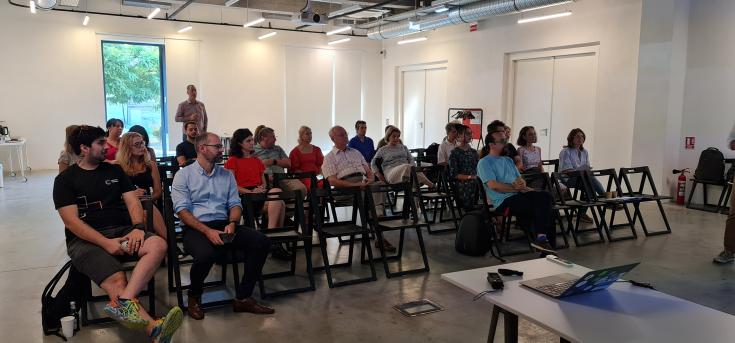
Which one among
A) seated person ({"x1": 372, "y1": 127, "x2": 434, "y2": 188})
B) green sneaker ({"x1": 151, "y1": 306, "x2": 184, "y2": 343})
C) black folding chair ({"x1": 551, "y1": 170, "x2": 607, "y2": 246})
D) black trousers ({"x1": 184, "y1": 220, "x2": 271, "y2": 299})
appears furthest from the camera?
seated person ({"x1": 372, "y1": 127, "x2": 434, "y2": 188})

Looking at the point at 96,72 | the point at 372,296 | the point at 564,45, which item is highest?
the point at 564,45

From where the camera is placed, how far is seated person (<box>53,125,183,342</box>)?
2.91 m

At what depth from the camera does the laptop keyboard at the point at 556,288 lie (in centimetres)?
215

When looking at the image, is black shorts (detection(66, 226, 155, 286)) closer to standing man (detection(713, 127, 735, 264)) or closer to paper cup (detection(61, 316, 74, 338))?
paper cup (detection(61, 316, 74, 338))

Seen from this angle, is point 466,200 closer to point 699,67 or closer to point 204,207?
point 204,207

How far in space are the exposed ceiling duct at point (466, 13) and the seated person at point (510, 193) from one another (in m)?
3.29

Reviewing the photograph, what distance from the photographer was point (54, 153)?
10828mm

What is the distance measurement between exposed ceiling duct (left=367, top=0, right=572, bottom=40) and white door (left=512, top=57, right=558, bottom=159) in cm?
144

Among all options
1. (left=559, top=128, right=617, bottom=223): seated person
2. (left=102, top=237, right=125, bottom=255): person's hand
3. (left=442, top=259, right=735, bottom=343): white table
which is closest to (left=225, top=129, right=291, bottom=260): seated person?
(left=102, top=237, right=125, bottom=255): person's hand

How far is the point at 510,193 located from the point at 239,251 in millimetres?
2545

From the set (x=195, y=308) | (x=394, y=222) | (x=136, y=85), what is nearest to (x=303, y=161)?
(x=394, y=222)

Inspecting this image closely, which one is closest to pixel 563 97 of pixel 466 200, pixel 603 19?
pixel 603 19

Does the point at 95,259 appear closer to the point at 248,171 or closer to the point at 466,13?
the point at 248,171

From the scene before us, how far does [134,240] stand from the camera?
314 cm
